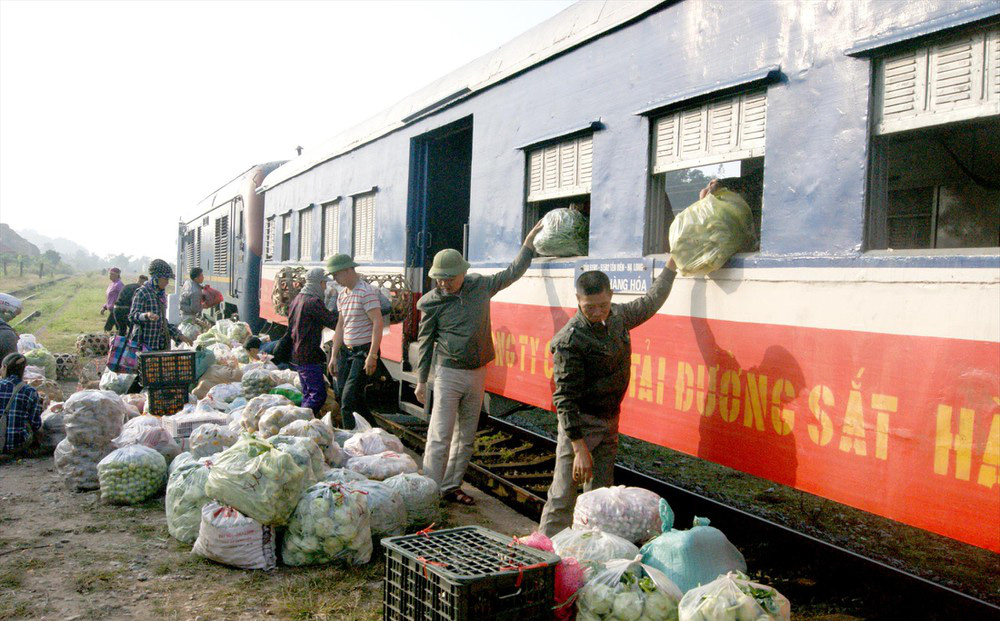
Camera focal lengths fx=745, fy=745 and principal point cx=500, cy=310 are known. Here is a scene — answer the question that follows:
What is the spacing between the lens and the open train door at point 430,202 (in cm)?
748

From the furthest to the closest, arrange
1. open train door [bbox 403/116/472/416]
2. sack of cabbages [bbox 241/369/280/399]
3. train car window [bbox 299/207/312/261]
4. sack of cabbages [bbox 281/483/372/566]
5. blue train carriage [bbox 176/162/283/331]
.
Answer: blue train carriage [bbox 176/162/283/331] < train car window [bbox 299/207/312/261] < sack of cabbages [bbox 241/369/280/399] < open train door [bbox 403/116/472/416] < sack of cabbages [bbox 281/483/372/566]

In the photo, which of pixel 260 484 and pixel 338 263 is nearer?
pixel 260 484

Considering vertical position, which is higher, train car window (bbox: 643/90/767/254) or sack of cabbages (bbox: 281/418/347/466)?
train car window (bbox: 643/90/767/254)

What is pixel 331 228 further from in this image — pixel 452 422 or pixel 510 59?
pixel 452 422

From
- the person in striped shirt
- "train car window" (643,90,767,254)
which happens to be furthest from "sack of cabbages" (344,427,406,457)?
"train car window" (643,90,767,254)

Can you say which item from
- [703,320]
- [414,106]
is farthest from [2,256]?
[703,320]

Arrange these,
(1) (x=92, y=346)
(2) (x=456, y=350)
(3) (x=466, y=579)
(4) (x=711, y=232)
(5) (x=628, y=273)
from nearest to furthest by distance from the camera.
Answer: (3) (x=466, y=579) → (4) (x=711, y=232) → (5) (x=628, y=273) → (2) (x=456, y=350) → (1) (x=92, y=346)

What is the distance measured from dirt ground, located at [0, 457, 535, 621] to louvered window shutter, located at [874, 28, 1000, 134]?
10.6ft

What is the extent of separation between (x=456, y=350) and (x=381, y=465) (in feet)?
3.12

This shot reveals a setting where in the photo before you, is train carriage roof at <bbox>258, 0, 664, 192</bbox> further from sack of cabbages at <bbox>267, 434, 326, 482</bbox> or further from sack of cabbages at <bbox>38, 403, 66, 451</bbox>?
sack of cabbages at <bbox>38, 403, 66, 451</bbox>

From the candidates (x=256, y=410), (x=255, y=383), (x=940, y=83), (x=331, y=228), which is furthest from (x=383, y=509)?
(x=331, y=228)

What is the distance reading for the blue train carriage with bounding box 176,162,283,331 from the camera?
49.0 feet

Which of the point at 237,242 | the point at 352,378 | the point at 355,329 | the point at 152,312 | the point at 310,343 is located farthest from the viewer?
the point at 237,242

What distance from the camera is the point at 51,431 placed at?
258 inches
